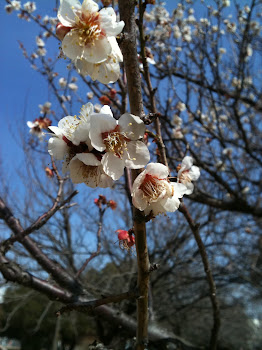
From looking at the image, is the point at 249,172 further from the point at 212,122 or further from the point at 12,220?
the point at 12,220

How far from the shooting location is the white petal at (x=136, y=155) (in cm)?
86

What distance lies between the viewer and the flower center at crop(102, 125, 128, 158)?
2.75ft

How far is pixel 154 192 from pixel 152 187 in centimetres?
2

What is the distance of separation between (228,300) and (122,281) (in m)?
4.03

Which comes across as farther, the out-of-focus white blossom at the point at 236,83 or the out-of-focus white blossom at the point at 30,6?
the out-of-focus white blossom at the point at 30,6

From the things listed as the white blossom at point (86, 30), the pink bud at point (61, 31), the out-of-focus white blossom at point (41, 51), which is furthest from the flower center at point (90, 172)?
the out-of-focus white blossom at point (41, 51)

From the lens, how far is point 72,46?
924 mm

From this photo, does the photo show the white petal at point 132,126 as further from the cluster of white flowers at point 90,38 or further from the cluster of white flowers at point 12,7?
the cluster of white flowers at point 12,7

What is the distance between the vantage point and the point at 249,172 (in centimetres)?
540

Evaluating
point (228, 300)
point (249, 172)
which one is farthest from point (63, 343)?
point (249, 172)

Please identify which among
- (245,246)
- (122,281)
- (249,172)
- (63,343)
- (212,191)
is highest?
(249,172)

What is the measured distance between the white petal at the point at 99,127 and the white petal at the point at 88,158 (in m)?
0.03

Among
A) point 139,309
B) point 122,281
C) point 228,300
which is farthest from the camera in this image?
point 228,300

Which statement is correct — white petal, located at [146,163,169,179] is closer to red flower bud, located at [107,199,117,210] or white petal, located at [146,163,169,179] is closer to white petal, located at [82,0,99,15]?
white petal, located at [82,0,99,15]
